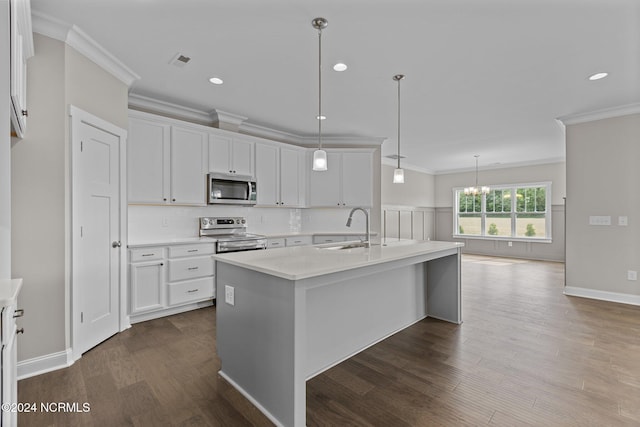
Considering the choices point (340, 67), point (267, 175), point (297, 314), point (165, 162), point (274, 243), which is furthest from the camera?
point (267, 175)

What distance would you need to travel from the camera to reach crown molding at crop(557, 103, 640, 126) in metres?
3.92

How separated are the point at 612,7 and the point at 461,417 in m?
2.91

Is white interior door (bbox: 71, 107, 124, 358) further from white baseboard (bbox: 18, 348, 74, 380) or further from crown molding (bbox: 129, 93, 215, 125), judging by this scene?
crown molding (bbox: 129, 93, 215, 125)

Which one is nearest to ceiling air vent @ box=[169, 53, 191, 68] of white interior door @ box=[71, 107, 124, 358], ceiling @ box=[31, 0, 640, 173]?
ceiling @ box=[31, 0, 640, 173]

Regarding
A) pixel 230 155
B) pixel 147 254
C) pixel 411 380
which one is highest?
pixel 230 155

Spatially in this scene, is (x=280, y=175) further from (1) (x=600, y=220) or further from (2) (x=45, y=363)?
(1) (x=600, y=220)

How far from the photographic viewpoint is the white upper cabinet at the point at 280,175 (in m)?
4.76

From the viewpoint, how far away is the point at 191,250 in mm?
3641

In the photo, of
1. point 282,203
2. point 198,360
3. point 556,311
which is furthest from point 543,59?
point 198,360

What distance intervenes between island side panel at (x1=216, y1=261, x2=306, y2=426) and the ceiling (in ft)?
6.19

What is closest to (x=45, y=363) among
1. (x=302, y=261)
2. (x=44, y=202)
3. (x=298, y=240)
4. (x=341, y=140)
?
(x=44, y=202)

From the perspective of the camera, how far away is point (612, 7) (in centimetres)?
211

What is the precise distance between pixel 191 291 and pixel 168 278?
324 millimetres

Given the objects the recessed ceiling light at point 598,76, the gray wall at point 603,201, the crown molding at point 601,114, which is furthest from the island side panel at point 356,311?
the crown molding at point 601,114
